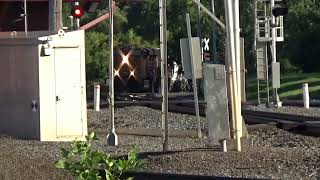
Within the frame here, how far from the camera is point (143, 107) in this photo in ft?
103

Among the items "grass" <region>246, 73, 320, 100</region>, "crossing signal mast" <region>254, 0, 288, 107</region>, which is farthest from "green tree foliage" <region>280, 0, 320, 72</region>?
"crossing signal mast" <region>254, 0, 288, 107</region>

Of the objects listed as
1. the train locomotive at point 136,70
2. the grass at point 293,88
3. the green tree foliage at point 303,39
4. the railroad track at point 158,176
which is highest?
the green tree foliage at point 303,39

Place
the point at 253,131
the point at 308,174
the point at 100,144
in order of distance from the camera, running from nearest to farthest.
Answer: the point at 308,174 → the point at 100,144 → the point at 253,131

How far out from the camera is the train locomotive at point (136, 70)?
50.5 metres

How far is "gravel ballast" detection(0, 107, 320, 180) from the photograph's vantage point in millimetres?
12320

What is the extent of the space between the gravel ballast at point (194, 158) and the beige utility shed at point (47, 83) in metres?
0.68

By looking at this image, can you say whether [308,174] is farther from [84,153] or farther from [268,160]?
[84,153]

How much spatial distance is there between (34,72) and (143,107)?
11826 millimetres

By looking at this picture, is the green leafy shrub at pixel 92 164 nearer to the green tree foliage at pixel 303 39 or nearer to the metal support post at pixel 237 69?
the metal support post at pixel 237 69

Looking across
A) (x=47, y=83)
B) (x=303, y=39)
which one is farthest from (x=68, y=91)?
(x=303, y=39)

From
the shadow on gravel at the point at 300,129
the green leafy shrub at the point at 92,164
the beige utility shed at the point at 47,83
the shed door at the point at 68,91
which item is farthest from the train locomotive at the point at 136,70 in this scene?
the green leafy shrub at the point at 92,164

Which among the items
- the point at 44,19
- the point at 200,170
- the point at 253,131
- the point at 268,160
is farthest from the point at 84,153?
the point at 44,19

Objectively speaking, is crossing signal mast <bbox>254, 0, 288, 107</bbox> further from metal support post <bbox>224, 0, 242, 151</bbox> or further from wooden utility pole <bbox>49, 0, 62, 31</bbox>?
metal support post <bbox>224, 0, 242, 151</bbox>

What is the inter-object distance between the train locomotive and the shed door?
1176 inches
